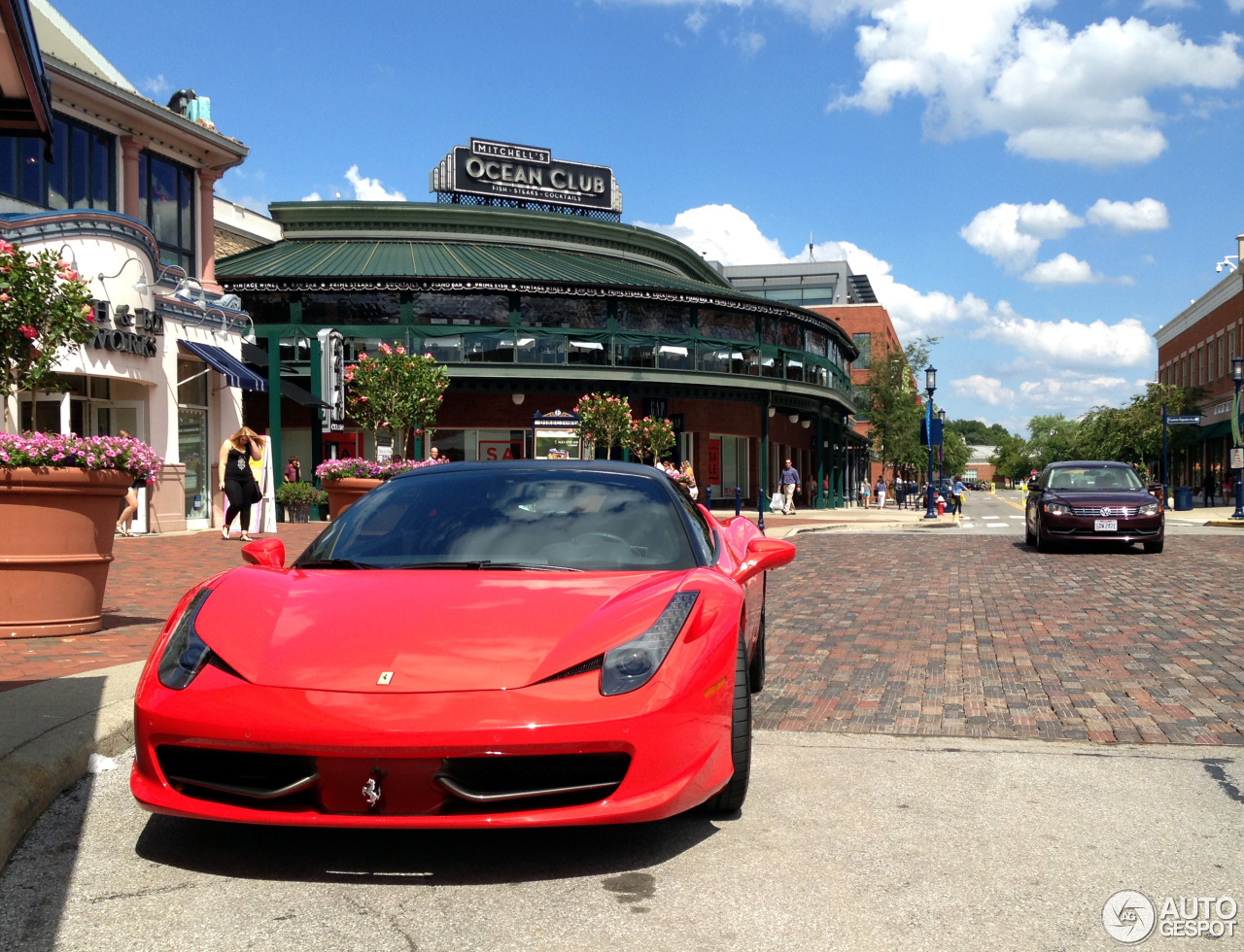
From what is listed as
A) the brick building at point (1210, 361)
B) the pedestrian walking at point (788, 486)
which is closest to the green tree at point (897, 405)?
the brick building at point (1210, 361)

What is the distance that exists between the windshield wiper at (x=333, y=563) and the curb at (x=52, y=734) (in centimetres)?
119

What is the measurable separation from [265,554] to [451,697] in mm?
1625

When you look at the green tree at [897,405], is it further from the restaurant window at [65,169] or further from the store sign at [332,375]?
the restaurant window at [65,169]

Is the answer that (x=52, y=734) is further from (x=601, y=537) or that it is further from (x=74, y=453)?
(x=74, y=453)

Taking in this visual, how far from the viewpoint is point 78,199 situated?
22453 mm

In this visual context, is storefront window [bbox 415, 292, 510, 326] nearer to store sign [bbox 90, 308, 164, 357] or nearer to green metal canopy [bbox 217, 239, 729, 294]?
green metal canopy [bbox 217, 239, 729, 294]

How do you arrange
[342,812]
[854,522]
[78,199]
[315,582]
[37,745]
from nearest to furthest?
[342,812]
[315,582]
[37,745]
[78,199]
[854,522]

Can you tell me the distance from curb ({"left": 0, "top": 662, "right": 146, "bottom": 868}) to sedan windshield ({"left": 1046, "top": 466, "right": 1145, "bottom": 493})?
15776mm

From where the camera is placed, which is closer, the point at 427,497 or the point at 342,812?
the point at 342,812

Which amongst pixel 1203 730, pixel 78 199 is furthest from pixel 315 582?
pixel 78 199

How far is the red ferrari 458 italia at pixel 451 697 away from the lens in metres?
3.21

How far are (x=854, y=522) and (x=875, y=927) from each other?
29099 millimetres

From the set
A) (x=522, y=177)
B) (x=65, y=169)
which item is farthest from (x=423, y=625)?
(x=522, y=177)

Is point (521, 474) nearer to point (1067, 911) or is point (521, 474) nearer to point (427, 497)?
point (427, 497)
